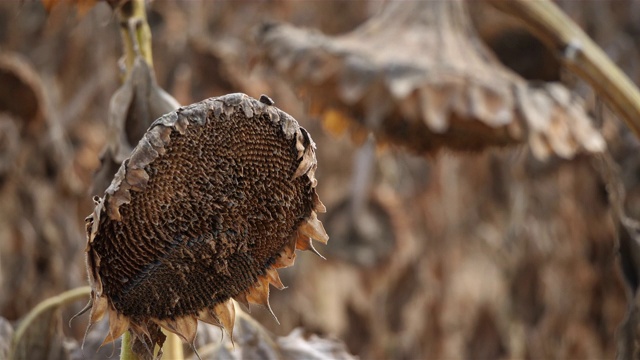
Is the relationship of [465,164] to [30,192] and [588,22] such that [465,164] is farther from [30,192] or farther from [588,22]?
[30,192]

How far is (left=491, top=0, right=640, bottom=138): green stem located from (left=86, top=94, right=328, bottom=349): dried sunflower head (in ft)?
1.56

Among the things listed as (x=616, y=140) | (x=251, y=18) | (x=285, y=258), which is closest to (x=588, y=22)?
(x=616, y=140)

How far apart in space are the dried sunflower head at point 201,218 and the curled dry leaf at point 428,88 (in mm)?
585

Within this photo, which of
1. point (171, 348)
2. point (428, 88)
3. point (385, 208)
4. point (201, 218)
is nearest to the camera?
point (201, 218)

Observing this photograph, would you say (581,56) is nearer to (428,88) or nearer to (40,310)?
(428,88)

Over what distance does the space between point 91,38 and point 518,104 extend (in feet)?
6.10

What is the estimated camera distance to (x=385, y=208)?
246 centimetres

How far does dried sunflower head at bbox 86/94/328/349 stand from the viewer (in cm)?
56

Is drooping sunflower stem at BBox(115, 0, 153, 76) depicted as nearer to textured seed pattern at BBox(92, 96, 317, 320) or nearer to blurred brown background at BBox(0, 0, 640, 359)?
textured seed pattern at BBox(92, 96, 317, 320)

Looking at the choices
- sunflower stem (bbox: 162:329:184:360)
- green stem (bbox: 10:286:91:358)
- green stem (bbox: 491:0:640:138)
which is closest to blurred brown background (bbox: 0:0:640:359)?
green stem (bbox: 491:0:640:138)

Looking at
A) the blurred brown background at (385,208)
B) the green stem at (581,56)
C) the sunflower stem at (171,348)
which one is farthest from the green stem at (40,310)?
the blurred brown background at (385,208)

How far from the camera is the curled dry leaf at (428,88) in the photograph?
3.96 ft

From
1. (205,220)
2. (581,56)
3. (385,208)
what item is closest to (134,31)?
(205,220)

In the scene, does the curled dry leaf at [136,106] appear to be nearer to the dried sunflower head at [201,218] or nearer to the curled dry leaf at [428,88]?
the dried sunflower head at [201,218]
